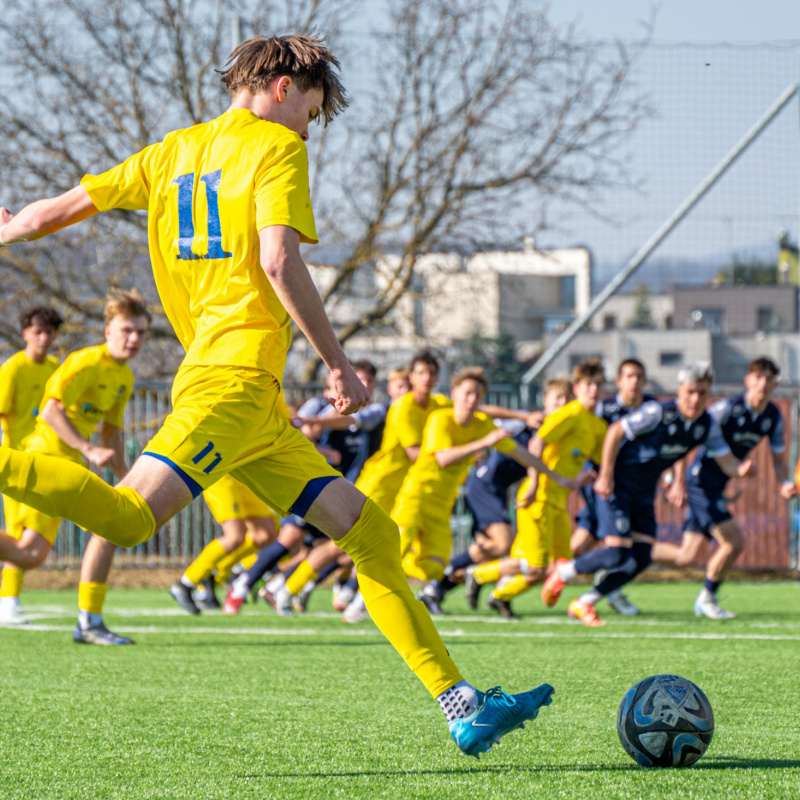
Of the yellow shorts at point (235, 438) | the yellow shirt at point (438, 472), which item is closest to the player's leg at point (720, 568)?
the yellow shirt at point (438, 472)

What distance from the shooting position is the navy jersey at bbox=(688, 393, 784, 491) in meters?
9.14

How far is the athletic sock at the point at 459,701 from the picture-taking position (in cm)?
338

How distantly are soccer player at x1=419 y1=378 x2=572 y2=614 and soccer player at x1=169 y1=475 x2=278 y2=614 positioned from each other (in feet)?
5.46

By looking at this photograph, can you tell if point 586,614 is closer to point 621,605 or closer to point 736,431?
point 621,605

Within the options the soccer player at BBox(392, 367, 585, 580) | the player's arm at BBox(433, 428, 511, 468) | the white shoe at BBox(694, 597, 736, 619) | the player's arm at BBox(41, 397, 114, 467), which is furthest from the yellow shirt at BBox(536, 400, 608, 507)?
the player's arm at BBox(41, 397, 114, 467)

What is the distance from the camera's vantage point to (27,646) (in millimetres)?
6777

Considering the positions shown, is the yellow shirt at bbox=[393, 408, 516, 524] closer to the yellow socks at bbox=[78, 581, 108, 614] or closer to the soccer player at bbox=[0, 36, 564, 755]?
the yellow socks at bbox=[78, 581, 108, 614]

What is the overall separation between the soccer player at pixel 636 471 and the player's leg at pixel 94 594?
11.2ft

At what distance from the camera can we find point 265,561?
9312mm

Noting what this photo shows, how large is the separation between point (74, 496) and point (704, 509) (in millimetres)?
7260

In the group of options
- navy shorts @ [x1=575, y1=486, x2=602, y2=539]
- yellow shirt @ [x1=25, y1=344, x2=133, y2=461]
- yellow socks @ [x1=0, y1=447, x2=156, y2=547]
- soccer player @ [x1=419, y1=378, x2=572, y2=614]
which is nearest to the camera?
yellow socks @ [x1=0, y1=447, x2=156, y2=547]

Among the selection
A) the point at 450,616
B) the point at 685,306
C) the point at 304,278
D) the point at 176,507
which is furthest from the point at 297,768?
the point at 685,306

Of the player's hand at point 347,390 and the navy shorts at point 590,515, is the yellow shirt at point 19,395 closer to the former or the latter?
the navy shorts at point 590,515

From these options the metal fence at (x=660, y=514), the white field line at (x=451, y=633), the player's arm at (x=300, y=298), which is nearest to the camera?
the player's arm at (x=300, y=298)
